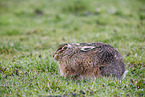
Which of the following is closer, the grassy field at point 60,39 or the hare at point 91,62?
the grassy field at point 60,39

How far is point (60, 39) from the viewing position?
8.20m

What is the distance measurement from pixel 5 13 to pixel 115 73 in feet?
34.0

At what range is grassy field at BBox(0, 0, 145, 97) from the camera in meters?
3.86

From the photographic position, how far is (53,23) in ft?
35.8

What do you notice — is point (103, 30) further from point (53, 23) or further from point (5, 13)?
point (5, 13)

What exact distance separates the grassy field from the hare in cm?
18

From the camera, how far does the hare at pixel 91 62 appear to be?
4.09m

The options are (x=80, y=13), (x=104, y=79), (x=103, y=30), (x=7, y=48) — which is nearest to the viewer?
(x=104, y=79)

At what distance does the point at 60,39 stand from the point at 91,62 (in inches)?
168

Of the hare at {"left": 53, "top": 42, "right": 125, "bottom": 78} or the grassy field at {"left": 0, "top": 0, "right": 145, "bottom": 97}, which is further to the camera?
the hare at {"left": 53, "top": 42, "right": 125, "bottom": 78}

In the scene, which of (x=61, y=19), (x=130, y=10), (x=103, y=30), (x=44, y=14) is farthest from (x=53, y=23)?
(x=130, y=10)

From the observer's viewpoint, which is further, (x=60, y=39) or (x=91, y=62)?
(x=60, y=39)

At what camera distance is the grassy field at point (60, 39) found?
12.6ft

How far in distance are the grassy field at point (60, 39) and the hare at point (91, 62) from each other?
18cm
